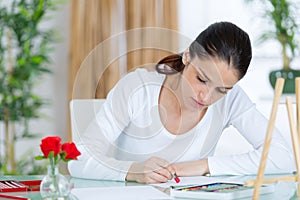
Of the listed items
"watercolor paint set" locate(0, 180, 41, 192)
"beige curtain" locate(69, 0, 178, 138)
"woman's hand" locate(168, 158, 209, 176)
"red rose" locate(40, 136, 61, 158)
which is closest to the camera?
"red rose" locate(40, 136, 61, 158)

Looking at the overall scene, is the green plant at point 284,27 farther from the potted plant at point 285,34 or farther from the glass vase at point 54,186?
the glass vase at point 54,186

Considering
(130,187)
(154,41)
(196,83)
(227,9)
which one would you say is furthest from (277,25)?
(130,187)

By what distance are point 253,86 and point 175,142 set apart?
6.89ft

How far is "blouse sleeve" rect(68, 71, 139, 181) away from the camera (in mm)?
1915

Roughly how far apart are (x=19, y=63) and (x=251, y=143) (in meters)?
2.01

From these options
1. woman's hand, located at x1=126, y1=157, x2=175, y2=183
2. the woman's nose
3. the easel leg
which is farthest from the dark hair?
the easel leg

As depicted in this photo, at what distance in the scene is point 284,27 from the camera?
12.4 ft

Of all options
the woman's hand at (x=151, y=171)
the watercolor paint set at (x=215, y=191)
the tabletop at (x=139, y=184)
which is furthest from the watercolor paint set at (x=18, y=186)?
the watercolor paint set at (x=215, y=191)

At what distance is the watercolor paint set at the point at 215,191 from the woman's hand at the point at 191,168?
255mm

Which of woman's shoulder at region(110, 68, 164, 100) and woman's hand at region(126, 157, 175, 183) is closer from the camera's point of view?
woman's hand at region(126, 157, 175, 183)

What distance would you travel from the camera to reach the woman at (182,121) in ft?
6.19

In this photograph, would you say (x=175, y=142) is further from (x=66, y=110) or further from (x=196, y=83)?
(x=66, y=110)

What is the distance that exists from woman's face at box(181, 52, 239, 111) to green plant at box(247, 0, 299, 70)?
1.96m

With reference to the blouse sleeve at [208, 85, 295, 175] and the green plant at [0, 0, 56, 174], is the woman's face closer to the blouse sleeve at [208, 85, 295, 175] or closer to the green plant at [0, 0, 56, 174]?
the blouse sleeve at [208, 85, 295, 175]
